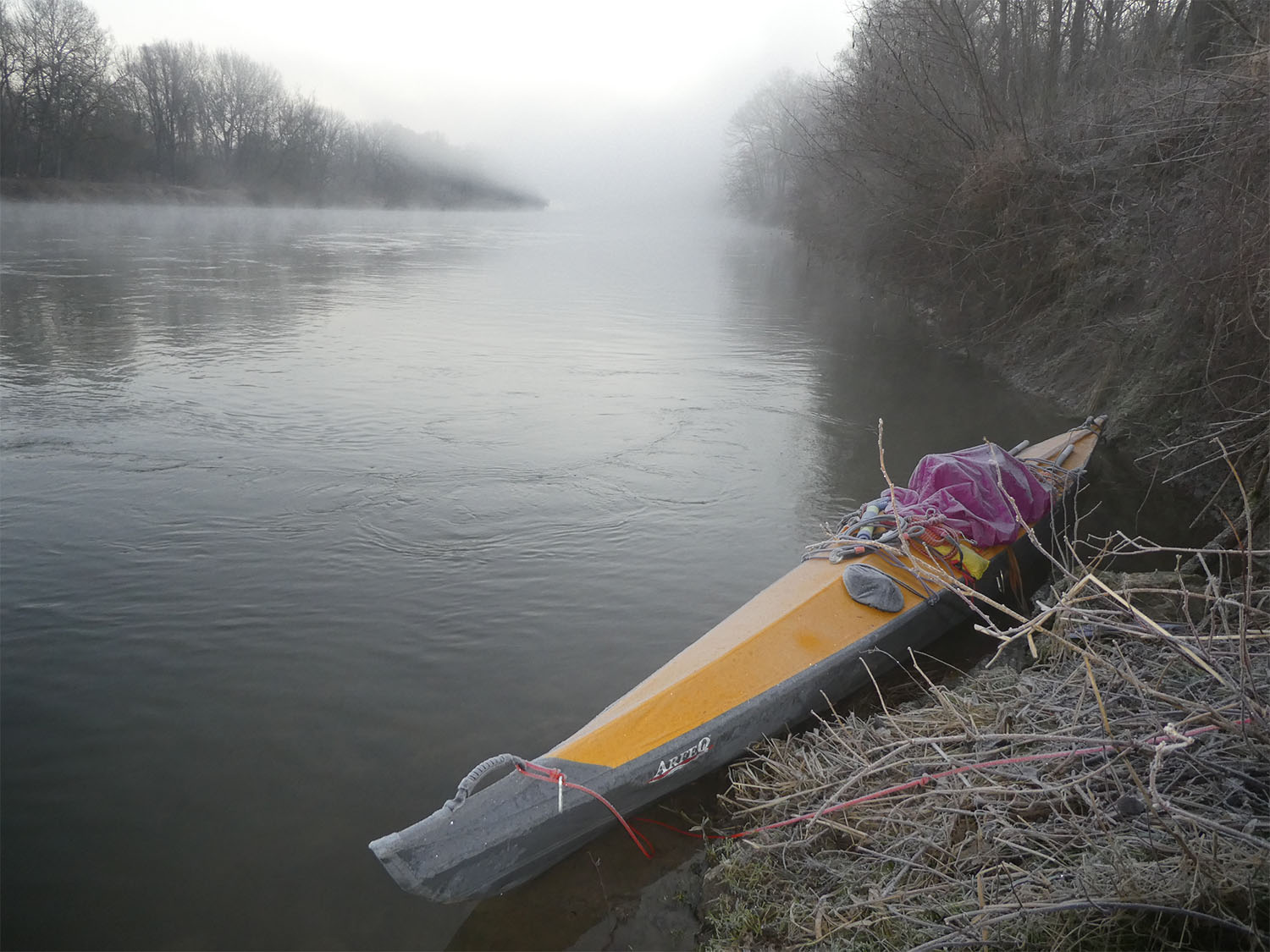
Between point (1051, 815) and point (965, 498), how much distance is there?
9.74ft

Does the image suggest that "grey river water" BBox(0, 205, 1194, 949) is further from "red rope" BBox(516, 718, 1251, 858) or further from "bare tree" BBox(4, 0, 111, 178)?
"bare tree" BBox(4, 0, 111, 178)

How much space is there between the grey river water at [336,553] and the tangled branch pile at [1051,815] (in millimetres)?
1044

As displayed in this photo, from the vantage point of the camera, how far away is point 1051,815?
3156 millimetres

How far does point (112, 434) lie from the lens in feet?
28.9

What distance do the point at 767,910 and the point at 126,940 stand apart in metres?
2.60

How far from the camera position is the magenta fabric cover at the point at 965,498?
570 centimetres

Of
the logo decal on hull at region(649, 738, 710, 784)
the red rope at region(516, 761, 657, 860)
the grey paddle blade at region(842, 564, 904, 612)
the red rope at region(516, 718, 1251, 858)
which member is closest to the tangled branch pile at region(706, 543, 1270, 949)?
the red rope at region(516, 718, 1251, 858)

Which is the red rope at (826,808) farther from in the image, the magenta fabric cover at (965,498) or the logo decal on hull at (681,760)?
the magenta fabric cover at (965,498)

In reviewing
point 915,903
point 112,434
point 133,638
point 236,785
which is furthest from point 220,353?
point 915,903

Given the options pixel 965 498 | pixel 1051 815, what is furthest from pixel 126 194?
pixel 1051 815

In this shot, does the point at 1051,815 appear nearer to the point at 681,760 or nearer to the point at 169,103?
the point at 681,760

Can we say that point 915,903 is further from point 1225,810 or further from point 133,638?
point 133,638

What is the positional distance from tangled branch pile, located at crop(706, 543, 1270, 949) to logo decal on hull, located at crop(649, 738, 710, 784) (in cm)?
25

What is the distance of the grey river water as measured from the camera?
3887 millimetres
